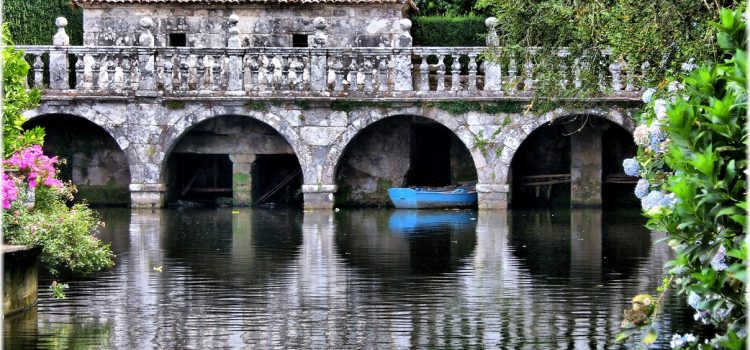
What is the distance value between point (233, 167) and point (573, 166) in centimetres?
664

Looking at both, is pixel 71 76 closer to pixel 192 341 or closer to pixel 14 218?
pixel 14 218

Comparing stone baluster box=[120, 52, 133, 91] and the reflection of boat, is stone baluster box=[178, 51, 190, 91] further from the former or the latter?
the reflection of boat

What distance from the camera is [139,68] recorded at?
28.0 m

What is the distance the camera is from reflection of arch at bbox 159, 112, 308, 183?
28.2 meters

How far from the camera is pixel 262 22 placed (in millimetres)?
29969

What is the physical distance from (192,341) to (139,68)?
1580 cm

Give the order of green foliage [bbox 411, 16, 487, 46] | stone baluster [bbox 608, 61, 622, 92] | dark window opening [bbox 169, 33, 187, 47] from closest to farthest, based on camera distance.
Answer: stone baluster [bbox 608, 61, 622, 92] → green foliage [bbox 411, 16, 487, 46] → dark window opening [bbox 169, 33, 187, 47]

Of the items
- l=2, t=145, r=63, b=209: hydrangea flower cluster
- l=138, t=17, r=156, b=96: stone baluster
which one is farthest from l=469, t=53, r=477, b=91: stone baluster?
l=2, t=145, r=63, b=209: hydrangea flower cluster

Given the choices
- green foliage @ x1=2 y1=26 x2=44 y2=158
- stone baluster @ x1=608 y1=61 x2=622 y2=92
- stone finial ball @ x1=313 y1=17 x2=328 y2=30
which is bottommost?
green foliage @ x1=2 y1=26 x2=44 y2=158

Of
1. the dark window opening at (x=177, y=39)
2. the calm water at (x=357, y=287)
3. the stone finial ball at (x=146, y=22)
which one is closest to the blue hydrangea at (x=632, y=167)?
the calm water at (x=357, y=287)

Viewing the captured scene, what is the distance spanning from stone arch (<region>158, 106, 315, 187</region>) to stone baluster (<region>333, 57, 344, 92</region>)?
1.18 m

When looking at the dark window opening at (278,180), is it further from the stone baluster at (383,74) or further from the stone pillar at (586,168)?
the stone pillar at (586,168)

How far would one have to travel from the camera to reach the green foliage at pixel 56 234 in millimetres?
16156

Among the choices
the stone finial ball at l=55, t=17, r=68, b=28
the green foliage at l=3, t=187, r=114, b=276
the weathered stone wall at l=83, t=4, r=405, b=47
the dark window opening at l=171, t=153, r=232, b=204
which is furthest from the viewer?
the dark window opening at l=171, t=153, r=232, b=204
